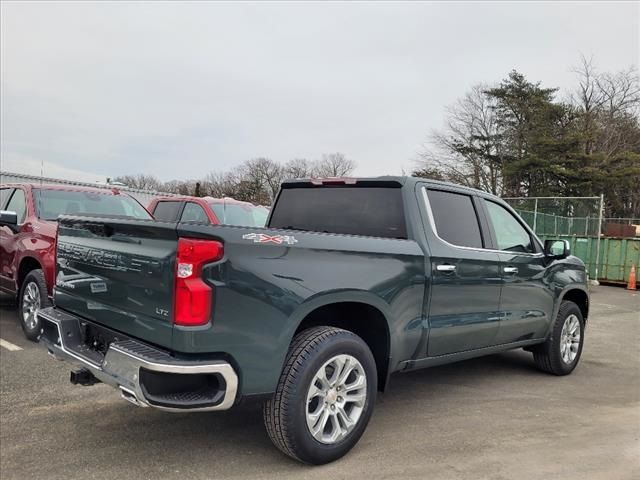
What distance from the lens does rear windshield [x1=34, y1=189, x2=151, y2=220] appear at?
6648 millimetres

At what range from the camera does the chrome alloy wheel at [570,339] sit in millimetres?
5598

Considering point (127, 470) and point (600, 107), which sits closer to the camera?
point (127, 470)

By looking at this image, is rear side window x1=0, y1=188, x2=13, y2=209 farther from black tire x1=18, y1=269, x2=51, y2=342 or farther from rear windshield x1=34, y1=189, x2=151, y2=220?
black tire x1=18, y1=269, x2=51, y2=342

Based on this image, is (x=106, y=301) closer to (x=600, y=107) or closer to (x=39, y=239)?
(x=39, y=239)

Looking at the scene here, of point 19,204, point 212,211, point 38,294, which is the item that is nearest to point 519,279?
point 38,294

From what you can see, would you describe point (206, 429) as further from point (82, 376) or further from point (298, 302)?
point (298, 302)

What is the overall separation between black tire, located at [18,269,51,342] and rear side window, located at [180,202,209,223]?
9.99 feet

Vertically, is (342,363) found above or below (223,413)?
above

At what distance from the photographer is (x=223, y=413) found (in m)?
4.11

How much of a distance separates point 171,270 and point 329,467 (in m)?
1.57

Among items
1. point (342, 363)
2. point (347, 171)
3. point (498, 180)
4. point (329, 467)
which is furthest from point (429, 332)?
point (347, 171)

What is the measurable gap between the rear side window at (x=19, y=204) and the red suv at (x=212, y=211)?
2275mm

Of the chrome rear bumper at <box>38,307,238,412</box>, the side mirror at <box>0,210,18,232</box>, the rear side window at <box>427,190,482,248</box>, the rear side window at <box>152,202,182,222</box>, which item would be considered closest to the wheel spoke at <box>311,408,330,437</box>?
the chrome rear bumper at <box>38,307,238,412</box>

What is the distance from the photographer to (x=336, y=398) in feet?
10.8
